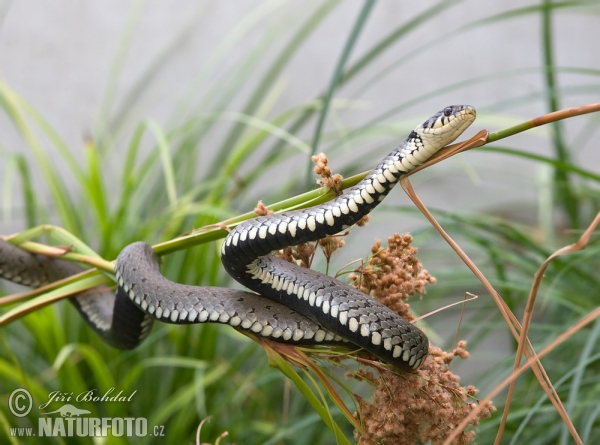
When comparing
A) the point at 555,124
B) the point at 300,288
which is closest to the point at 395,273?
the point at 300,288

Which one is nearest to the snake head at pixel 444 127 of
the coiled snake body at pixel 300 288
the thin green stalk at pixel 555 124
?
the coiled snake body at pixel 300 288

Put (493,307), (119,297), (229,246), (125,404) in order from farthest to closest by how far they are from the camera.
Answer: (493,307) → (125,404) → (119,297) → (229,246)

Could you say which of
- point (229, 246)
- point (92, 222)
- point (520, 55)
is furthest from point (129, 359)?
point (520, 55)

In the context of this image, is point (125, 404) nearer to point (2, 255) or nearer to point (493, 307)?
point (2, 255)

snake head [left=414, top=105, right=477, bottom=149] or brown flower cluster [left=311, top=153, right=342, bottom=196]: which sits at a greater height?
snake head [left=414, top=105, right=477, bottom=149]

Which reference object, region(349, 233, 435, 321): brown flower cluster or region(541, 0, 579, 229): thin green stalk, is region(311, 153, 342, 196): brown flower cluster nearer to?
region(349, 233, 435, 321): brown flower cluster

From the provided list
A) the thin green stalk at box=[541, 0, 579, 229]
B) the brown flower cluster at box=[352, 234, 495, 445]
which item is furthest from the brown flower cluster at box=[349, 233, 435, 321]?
the thin green stalk at box=[541, 0, 579, 229]
